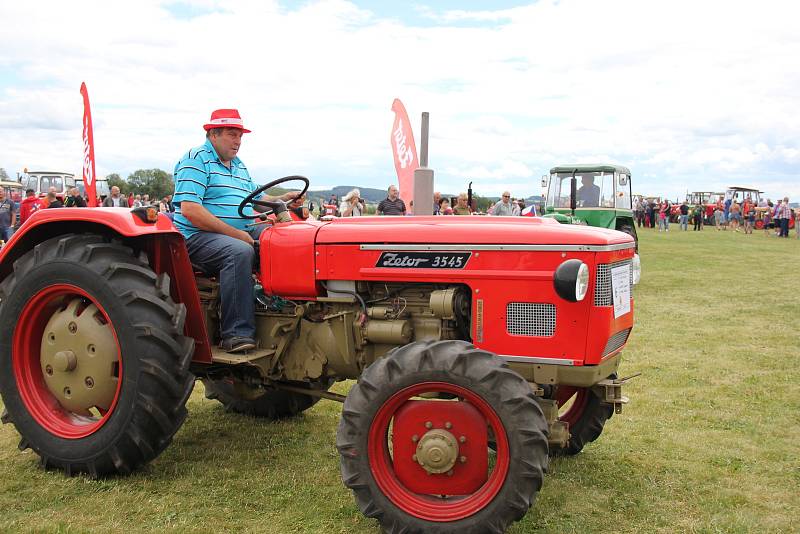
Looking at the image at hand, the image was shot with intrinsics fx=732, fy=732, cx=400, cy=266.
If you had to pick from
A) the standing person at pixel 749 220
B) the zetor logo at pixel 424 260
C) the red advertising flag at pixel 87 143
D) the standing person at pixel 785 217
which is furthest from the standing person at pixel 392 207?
the standing person at pixel 749 220

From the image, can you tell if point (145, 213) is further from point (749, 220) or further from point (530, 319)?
point (749, 220)

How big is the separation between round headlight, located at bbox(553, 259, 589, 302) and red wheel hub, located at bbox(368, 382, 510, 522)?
0.63 metres

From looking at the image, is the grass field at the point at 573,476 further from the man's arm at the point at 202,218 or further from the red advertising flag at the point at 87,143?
the red advertising flag at the point at 87,143

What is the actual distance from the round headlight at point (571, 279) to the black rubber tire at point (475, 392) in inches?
18.2

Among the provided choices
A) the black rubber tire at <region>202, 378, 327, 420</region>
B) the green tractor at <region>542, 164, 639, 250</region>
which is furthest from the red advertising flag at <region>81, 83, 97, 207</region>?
the green tractor at <region>542, 164, 639, 250</region>

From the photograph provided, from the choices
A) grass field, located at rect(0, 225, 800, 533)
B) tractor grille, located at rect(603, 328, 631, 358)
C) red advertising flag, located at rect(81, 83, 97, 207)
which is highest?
red advertising flag, located at rect(81, 83, 97, 207)

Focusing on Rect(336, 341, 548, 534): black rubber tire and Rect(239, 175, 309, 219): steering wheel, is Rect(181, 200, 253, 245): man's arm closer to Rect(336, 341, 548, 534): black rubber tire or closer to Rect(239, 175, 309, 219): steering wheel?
Rect(239, 175, 309, 219): steering wheel

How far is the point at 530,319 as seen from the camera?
3557mm

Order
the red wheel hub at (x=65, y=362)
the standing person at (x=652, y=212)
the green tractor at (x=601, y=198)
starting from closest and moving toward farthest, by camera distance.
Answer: the red wheel hub at (x=65, y=362) → the green tractor at (x=601, y=198) → the standing person at (x=652, y=212)

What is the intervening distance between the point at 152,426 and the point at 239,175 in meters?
1.59

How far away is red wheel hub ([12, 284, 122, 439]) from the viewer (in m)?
3.86

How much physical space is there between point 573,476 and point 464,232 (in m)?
1.55

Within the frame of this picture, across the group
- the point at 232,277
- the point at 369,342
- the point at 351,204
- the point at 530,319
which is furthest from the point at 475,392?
the point at 351,204

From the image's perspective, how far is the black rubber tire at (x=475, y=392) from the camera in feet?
10.1
